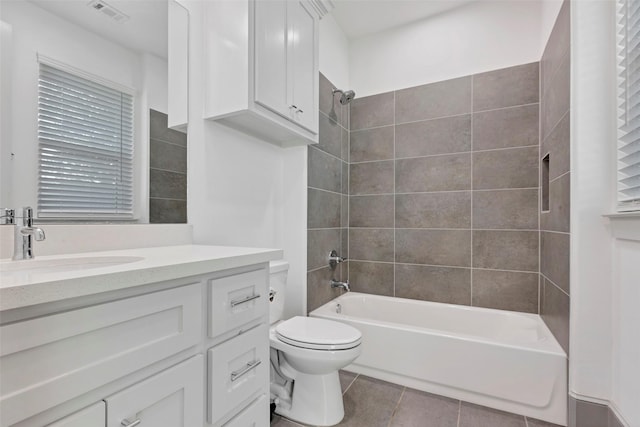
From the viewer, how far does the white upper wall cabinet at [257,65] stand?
137cm

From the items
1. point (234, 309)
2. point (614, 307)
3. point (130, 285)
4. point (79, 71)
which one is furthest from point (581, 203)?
point (79, 71)

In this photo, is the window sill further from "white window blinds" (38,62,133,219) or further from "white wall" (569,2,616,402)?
"white window blinds" (38,62,133,219)

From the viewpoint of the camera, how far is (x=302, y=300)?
6.86 ft

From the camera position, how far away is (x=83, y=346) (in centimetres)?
55

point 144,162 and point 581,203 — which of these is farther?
point 581,203

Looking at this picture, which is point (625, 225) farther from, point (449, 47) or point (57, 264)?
point (57, 264)

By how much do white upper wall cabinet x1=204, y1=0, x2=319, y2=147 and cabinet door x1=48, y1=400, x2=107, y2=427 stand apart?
3.87 ft

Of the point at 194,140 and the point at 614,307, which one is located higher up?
the point at 194,140

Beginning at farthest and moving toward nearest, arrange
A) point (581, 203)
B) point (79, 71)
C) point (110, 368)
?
point (581, 203)
point (79, 71)
point (110, 368)

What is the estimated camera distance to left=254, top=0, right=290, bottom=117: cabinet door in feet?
4.60

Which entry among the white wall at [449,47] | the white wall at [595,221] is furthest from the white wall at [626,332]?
the white wall at [449,47]

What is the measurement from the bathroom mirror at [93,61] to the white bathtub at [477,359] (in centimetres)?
161

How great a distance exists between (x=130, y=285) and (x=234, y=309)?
35 centimetres

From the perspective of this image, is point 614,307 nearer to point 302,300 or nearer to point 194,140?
point 302,300
